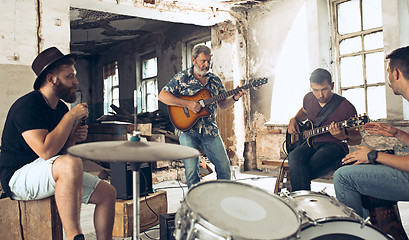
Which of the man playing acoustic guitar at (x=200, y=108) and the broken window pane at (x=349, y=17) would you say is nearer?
the man playing acoustic guitar at (x=200, y=108)

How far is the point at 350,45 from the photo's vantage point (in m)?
5.67

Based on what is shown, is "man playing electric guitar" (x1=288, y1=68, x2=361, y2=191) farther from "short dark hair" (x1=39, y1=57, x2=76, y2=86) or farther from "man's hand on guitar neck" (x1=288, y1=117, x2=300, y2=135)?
"short dark hair" (x1=39, y1=57, x2=76, y2=86)

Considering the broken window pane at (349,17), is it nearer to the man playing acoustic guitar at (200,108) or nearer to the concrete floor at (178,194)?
the concrete floor at (178,194)

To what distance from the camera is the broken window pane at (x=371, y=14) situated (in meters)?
5.19

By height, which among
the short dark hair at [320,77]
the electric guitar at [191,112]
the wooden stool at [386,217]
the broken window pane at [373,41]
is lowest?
the wooden stool at [386,217]

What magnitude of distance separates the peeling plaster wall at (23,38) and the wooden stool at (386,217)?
4.27 meters

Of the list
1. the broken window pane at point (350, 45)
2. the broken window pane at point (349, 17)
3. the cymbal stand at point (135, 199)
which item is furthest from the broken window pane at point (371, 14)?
the cymbal stand at point (135, 199)

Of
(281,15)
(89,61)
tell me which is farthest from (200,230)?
(89,61)

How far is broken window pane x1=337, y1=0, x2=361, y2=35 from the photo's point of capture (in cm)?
550

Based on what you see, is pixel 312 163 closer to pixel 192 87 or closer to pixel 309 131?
pixel 309 131

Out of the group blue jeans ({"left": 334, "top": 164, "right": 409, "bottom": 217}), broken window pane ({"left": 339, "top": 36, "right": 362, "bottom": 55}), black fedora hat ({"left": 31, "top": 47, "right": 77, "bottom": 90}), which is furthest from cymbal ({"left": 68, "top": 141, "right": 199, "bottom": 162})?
broken window pane ({"left": 339, "top": 36, "right": 362, "bottom": 55})

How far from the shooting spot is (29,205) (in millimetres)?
2275

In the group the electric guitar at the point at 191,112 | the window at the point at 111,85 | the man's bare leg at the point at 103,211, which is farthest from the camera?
the window at the point at 111,85

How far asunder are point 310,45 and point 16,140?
5.09m
